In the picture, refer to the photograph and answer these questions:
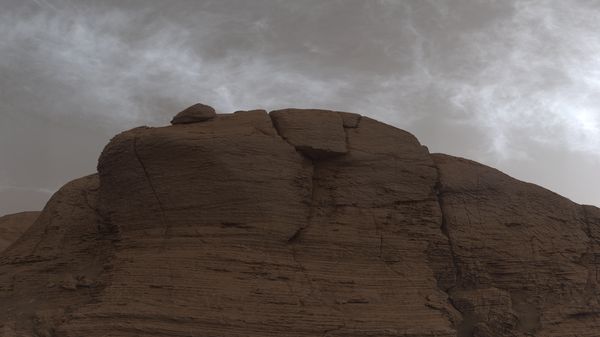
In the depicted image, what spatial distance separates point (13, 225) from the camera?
61.2 feet

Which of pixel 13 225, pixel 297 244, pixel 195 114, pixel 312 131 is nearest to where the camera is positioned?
pixel 297 244

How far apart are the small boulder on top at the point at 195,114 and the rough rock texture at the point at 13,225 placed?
10940mm

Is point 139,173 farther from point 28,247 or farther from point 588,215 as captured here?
point 588,215

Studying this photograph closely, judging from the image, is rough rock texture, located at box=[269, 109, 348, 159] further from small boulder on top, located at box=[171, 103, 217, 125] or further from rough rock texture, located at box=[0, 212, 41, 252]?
rough rock texture, located at box=[0, 212, 41, 252]

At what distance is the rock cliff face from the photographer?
873 centimetres

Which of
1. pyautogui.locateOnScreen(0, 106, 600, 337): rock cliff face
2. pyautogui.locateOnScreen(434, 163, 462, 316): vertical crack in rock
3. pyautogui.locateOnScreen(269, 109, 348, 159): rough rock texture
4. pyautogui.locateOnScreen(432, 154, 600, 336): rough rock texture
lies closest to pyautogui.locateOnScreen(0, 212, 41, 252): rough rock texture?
pyautogui.locateOnScreen(0, 106, 600, 337): rock cliff face

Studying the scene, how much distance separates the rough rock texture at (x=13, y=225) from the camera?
1784 centimetres

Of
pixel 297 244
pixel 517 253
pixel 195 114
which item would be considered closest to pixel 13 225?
pixel 195 114

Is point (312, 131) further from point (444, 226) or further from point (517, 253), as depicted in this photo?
point (517, 253)

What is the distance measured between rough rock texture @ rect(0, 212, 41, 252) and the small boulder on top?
10.9 metres

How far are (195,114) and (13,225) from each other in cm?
1272

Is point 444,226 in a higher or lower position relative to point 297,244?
higher

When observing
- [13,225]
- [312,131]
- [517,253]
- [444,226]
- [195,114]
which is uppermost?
[195,114]

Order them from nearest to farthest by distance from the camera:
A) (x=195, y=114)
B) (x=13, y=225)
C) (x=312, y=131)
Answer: (x=312, y=131), (x=195, y=114), (x=13, y=225)
